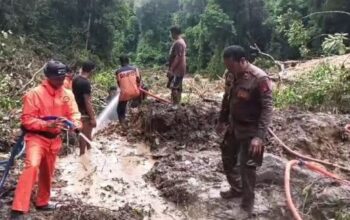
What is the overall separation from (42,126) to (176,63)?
5325mm

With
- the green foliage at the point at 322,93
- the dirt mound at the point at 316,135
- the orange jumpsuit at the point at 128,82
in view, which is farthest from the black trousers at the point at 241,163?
the green foliage at the point at 322,93

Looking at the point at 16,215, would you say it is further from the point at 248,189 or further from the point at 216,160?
the point at 216,160

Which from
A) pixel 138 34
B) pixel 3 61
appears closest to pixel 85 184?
pixel 3 61

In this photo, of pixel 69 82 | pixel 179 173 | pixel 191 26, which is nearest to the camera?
pixel 179 173

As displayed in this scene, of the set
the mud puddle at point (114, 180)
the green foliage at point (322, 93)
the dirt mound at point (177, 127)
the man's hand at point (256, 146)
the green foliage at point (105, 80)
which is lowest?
the green foliage at point (105, 80)

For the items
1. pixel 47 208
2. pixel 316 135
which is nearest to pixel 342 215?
pixel 316 135

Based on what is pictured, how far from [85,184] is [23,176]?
204 cm

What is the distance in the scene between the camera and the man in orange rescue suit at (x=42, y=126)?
471 centimetres

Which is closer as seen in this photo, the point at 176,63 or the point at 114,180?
the point at 114,180

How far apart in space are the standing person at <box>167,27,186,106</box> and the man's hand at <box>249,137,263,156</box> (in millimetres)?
5035

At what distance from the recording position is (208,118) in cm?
912

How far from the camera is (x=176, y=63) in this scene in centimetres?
988

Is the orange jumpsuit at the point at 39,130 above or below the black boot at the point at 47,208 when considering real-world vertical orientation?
above

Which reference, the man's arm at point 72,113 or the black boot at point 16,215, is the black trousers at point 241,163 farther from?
the black boot at point 16,215
